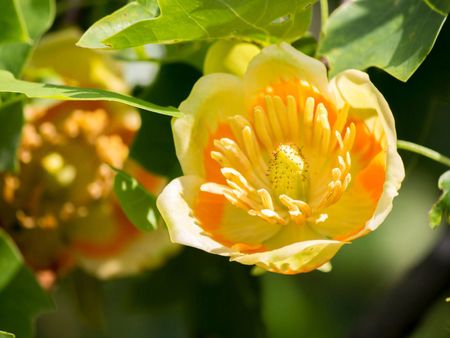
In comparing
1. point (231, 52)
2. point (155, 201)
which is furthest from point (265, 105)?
point (155, 201)

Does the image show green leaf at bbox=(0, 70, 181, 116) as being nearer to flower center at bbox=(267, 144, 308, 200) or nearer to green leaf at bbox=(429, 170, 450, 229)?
flower center at bbox=(267, 144, 308, 200)

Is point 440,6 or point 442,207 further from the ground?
point 440,6

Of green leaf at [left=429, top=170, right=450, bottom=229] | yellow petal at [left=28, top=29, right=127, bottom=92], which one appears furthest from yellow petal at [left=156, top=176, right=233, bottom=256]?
yellow petal at [left=28, top=29, right=127, bottom=92]

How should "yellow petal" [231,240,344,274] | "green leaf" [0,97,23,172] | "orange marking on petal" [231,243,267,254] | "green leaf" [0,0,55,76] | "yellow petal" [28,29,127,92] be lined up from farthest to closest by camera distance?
1. "yellow petal" [28,29,127,92]
2. "green leaf" [0,97,23,172]
3. "green leaf" [0,0,55,76]
4. "orange marking on petal" [231,243,267,254]
5. "yellow petal" [231,240,344,274]

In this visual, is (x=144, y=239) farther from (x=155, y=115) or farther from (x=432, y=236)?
(x=432, y=236)

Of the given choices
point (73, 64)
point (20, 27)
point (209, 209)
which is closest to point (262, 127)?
point (209, 209)

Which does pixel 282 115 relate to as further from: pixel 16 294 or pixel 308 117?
pixel 16 294
